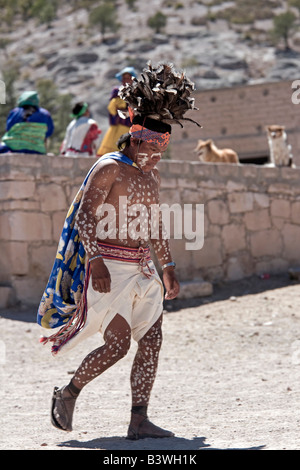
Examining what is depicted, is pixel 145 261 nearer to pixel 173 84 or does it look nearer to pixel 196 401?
pixel 173 84

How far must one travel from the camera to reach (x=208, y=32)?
5759 centimetres

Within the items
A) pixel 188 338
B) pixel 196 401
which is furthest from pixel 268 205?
pixel 196 401

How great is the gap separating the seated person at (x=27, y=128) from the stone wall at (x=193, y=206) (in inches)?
19.6

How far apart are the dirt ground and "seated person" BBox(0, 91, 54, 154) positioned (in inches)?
76.1

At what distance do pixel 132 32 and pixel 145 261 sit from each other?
59737 millimetres

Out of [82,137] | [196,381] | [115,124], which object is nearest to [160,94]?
[196,381]

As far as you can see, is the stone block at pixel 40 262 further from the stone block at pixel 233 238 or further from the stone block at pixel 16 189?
the stone block at pixel 233 238

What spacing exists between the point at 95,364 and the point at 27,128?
211 inches

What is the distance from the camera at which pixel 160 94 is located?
3750mm

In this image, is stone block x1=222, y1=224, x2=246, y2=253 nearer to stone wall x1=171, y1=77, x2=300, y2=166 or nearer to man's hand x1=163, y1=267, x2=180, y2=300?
man's hand x1=163, y1=267, x2=180, y2=300

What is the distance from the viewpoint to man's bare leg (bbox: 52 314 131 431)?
3610 mm

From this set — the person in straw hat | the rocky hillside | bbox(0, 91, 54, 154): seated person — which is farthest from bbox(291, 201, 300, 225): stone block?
A: the rocky hillside

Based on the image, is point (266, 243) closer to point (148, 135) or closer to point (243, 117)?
point (148, 135)

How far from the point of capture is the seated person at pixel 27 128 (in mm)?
8453
